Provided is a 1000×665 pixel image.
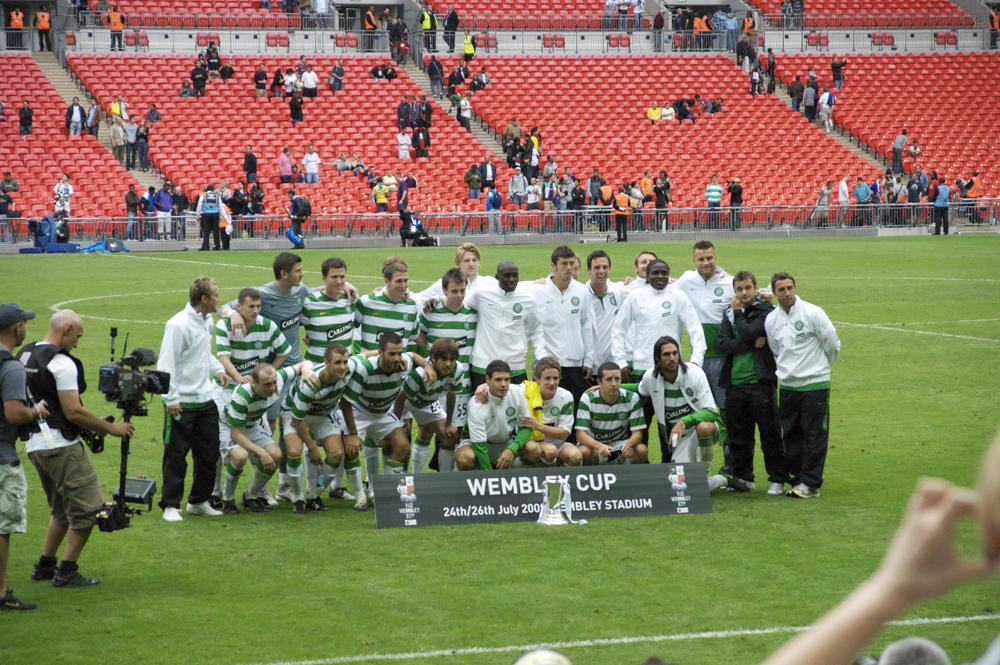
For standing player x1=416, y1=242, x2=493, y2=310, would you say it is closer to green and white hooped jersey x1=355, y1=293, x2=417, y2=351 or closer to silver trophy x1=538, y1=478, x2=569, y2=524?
green and white hooped jersey x1=355, y1=293, x2=417, y2=351

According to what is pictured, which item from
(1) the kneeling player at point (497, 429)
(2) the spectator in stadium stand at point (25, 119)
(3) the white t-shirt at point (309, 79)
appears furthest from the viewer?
(3) the white t-shirt at point (309, 79)

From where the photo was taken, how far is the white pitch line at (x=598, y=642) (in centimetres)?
678

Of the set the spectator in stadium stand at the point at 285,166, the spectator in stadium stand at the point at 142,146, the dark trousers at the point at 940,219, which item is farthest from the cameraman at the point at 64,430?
the dark trousers at the point at 940,219

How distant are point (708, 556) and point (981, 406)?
6940 mm

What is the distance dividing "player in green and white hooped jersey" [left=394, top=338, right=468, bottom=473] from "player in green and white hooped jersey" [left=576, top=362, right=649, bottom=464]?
109 cm

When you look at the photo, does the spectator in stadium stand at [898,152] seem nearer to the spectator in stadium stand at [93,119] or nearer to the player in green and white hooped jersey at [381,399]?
the spectator in stadium stand at [93,119]

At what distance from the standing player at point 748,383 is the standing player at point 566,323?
52.5 inches

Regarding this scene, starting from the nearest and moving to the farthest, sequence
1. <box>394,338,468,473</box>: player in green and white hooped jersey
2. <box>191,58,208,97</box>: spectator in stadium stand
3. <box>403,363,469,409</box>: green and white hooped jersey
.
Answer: <box>394,338,468,473</box>: player in green and white hooped jersey → <box>403,363,469,409</box>: green and white hooped jersey → <box>191,58,208,97</box>: spectator in stadium stand

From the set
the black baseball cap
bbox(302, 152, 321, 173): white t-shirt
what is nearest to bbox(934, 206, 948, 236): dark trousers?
bbox(302, 152, 321, 173): white t-shirt

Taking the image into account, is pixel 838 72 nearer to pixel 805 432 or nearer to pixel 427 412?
pixel 805 432

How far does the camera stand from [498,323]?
11016 mm

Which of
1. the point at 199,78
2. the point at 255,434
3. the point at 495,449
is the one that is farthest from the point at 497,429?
the point at 199,78

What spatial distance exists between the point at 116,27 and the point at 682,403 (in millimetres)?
39349

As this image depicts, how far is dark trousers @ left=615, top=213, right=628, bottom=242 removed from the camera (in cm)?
3716
